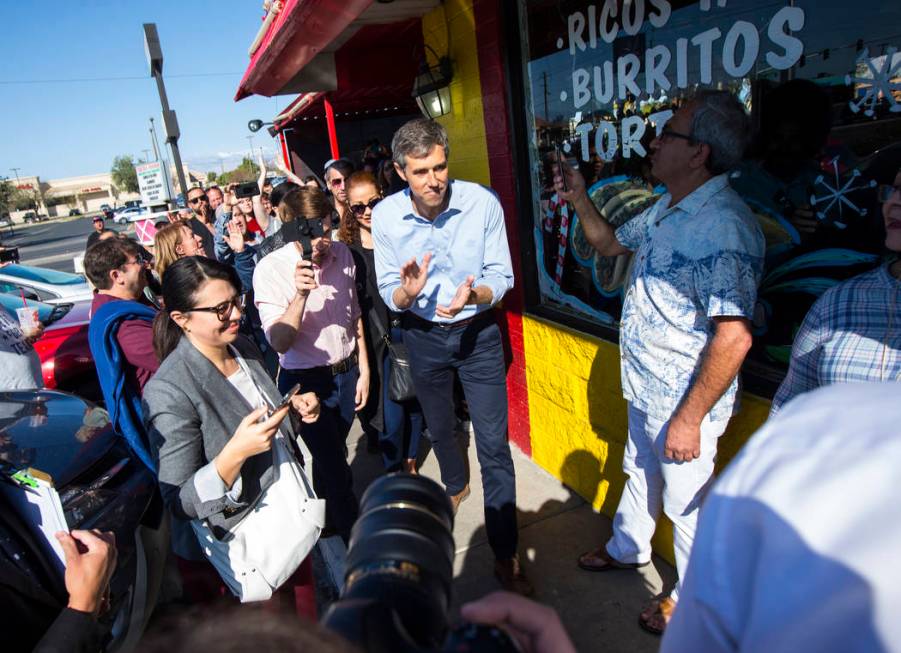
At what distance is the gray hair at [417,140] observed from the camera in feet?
7.82

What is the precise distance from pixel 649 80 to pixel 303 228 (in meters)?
1.63

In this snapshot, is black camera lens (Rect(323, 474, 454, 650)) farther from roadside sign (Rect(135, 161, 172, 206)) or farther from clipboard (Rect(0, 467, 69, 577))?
roadside sign (Rect(135, 161, 172, 206))

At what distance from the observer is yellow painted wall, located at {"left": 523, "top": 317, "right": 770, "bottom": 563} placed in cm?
284

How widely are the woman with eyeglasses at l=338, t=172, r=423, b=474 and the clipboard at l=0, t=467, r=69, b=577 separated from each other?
6.04 ft

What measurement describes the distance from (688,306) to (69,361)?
18.4ft

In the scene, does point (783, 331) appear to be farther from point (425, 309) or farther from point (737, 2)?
point (425, 309)

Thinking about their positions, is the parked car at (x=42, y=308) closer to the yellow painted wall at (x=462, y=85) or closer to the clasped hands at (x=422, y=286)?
the yellow painted wall at (x=462, y=85)

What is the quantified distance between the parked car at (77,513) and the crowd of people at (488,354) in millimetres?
226

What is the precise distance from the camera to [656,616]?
234 cm

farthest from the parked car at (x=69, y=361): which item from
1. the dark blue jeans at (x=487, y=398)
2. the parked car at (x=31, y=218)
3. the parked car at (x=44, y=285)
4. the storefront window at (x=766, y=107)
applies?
the parked car at (x=31, y=218)

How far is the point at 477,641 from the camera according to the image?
618 millimetres

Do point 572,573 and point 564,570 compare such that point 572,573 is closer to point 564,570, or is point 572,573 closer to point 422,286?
point 564,570

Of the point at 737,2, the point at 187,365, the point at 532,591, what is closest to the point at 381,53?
the point at 737,2

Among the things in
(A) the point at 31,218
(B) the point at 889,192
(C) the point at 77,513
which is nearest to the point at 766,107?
(B) the point at 889,192
